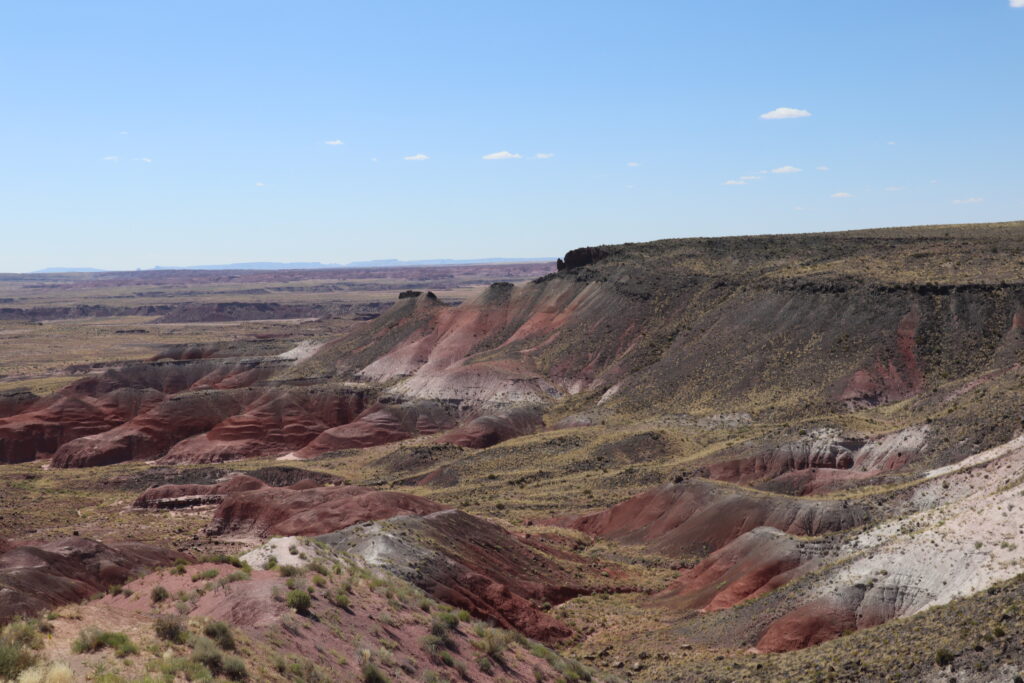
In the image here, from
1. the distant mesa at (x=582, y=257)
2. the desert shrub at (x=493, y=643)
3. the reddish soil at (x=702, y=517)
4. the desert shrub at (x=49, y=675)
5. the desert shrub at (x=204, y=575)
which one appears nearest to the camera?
the desert shrub at (x=49, y=675)

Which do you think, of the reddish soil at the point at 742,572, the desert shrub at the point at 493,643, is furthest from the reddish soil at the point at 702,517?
the desert shrub at the point at 493,643

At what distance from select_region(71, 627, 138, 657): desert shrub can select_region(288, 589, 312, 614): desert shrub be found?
5755mm

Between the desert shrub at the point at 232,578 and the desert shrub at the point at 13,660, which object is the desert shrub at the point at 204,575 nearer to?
the desert shrub at the point at 232,578

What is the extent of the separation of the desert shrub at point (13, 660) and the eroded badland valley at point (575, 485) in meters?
0.08

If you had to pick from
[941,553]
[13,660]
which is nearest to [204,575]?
[13,660]

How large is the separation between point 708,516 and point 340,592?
79.6 feet

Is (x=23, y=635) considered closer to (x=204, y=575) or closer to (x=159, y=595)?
(x=159, y=595)

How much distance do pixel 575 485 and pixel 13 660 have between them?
4754 cm

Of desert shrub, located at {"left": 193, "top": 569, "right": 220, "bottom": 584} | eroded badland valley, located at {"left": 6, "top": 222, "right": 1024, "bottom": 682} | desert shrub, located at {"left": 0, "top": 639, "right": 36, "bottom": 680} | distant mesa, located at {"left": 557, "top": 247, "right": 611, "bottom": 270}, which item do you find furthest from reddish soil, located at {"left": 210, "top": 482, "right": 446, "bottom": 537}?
distant mesa, located at {"left": 557, "top": 247, "right": 611, "bottom": 270}

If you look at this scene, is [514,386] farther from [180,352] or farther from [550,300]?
[180,352]

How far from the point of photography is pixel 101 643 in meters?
17.7

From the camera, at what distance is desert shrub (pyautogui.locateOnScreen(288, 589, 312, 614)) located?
76.6ft

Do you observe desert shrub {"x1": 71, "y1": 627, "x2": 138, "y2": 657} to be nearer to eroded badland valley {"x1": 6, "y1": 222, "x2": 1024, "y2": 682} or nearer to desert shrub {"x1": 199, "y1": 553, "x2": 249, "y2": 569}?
eroded badland valley {"x1": 6, "y1": 222, "x2": 1024, "y2": 682}

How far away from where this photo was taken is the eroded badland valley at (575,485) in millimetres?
24188
